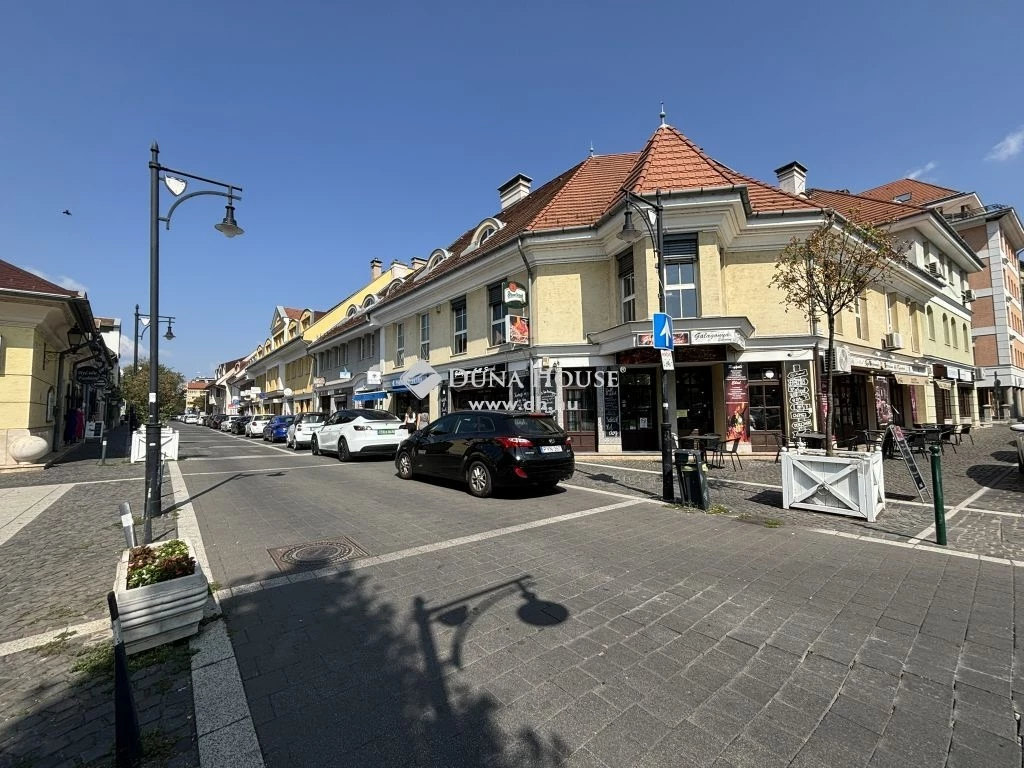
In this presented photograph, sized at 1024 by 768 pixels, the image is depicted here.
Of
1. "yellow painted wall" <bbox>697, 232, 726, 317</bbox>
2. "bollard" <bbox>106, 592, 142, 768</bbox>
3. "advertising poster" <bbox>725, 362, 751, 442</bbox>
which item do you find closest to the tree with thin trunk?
"yellow painted wall" <bbox>697, 232, 726, 317</bbox>

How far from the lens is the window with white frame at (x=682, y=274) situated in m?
13.5

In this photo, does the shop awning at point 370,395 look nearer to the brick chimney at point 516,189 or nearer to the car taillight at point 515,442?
the brick chimney at point 516,189

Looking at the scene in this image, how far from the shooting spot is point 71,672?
113 inches

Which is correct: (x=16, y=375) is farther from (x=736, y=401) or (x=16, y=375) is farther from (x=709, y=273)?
(x=736, y=401)

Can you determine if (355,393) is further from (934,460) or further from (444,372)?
(934,460)

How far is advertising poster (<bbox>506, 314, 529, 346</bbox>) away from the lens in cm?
1572

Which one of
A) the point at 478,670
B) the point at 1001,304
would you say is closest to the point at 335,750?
the point at 478,670

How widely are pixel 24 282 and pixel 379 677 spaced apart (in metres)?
17.4

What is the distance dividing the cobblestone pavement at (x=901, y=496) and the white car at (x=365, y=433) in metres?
6.06

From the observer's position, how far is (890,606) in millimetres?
3730

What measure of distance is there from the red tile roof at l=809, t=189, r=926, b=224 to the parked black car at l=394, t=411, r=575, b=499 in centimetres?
2087

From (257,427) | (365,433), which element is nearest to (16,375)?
(365,433)

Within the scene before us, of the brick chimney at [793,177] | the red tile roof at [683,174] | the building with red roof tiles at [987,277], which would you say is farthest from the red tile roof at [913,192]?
the red tile roof at [683,174]

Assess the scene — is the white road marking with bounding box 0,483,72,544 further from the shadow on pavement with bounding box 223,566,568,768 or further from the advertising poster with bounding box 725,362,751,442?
the advertising poster with bounding box 725,362,751,442
